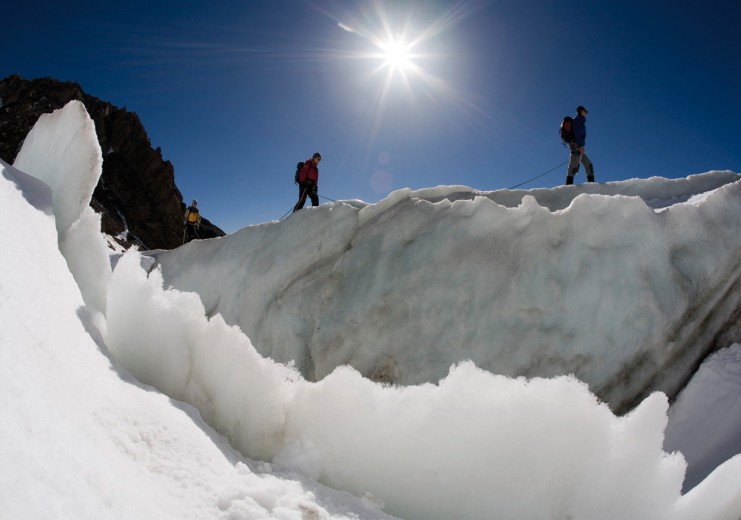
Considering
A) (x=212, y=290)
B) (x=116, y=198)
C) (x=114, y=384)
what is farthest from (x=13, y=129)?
(x=114, y=384)

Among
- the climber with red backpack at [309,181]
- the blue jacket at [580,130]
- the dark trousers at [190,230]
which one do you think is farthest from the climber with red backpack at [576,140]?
the dark trousers at [190,230]

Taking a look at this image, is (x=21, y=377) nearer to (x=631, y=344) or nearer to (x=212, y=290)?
(x=631, y=344)

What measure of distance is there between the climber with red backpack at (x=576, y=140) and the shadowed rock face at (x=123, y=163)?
3214 cm

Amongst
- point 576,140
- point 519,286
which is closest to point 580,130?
point 576,140

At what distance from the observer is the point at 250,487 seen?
157 cm

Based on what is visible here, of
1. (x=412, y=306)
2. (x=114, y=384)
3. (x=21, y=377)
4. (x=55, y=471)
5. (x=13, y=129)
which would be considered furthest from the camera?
(x=13, y=129)

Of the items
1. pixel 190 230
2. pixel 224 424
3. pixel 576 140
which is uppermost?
pixel 190 230

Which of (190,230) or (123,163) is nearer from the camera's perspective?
(190,230)

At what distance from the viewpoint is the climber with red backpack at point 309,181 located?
360 inches

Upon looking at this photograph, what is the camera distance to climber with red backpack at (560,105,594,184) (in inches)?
305

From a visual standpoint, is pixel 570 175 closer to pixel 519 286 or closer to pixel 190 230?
pixel 519 286

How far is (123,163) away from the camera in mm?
40312

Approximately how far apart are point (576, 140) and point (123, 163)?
41818mm

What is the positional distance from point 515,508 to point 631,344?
3883 millimetres
